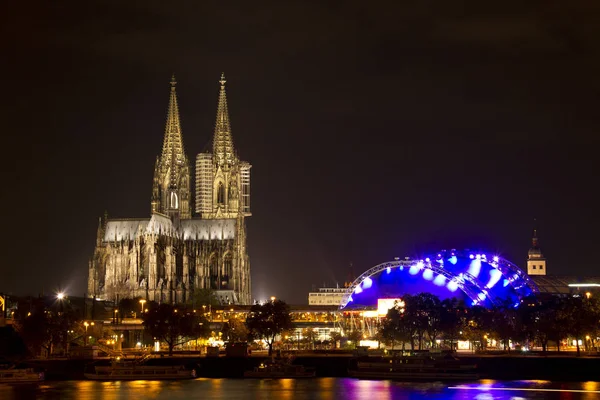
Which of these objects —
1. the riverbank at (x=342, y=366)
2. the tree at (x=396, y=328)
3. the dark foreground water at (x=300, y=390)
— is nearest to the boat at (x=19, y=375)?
the dark foreground water at (x=300, y=390)

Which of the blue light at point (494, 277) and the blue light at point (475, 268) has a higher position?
the blue light at point (475, 268)

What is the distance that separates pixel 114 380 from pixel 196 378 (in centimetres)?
916

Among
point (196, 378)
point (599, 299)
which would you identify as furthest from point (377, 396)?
point (599, 299)

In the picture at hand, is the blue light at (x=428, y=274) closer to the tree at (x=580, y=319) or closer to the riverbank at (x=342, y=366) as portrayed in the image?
the tree at (x=580, y=319)

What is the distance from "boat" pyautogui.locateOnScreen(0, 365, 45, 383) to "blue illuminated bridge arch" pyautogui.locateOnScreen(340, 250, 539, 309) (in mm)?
72816

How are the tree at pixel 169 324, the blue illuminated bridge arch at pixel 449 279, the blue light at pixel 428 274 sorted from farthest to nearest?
the blue light at pixel 428 274, the blue illuminated bridge arch at pixel 449 279, the tree at pixel 169 324

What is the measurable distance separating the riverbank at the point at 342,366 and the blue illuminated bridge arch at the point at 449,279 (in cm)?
4389

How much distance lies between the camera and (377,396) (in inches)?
3989

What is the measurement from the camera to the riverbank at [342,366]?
4660 inches

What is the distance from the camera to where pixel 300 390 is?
355 ft

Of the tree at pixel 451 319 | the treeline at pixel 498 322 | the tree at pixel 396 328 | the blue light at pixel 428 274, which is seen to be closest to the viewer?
the treeline at pixel 498 322

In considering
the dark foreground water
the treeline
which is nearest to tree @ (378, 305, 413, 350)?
the treeline

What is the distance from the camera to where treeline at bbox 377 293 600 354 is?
136 m

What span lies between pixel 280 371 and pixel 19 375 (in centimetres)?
2822
